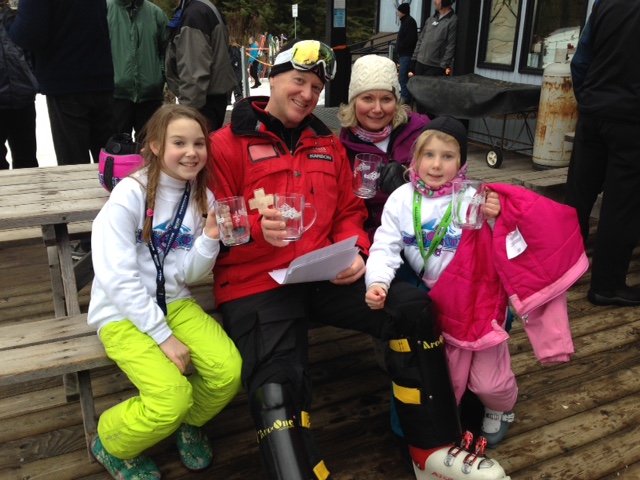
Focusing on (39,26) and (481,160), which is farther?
(481,160)

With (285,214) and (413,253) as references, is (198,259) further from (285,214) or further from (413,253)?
(413,253)

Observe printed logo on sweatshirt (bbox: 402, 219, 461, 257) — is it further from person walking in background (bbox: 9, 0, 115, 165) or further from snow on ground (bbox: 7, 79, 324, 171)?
snow on ground (bbox: 7, 79, 324, 171)

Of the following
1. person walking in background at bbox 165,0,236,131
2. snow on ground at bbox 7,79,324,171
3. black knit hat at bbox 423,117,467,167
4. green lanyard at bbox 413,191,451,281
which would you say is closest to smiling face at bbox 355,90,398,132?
black knit hat at bbox 423,117,467,167

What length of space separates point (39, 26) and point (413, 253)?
2.82m

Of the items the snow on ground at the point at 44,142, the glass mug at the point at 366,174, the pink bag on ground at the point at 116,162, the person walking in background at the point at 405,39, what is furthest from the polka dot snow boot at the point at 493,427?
the person walking in background at the point at 405,39

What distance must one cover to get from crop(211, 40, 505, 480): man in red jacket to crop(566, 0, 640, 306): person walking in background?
184 cm

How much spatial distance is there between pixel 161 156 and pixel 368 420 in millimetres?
1481

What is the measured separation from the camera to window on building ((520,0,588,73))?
286 inches

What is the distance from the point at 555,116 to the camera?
6.55 metres

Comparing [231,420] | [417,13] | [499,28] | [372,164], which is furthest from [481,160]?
[231,420]

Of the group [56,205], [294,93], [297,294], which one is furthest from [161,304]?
[294,93]

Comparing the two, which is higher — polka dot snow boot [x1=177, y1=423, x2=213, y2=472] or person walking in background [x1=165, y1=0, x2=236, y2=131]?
person walking in background [x1=165, y1=0, x2=236, y2=131]

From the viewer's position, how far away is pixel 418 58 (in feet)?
29.9

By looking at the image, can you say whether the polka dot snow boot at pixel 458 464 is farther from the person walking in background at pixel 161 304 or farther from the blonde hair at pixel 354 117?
the blonde hair at pixel 354 117
